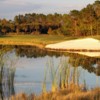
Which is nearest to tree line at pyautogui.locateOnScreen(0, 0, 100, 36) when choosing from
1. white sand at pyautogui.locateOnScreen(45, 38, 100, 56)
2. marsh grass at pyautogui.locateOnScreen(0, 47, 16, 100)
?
white sand at pyautogui.locateOnScreen(45, 38, 100, 56)

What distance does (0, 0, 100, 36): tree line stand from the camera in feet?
227

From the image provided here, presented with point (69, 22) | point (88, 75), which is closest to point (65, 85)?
point (88, 75)

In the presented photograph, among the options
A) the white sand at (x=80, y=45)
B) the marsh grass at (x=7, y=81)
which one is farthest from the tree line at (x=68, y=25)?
the marsh grass at (x=7, y=81)

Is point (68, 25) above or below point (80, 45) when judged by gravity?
above

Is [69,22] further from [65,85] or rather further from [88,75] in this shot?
[65,85]

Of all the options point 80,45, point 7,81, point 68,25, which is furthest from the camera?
point 68,25

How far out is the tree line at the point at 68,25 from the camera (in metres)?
69.3

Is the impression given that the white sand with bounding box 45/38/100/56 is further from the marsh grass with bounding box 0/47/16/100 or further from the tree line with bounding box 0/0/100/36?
the marsh grass with bounding box 0/47/16/100

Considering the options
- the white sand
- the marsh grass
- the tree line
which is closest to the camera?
the marsh grass

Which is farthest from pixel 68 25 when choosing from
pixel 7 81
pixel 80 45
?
pixel 7 81

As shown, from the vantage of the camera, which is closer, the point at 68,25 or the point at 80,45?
the point at 80,45

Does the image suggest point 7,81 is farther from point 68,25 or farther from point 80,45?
point 68,25

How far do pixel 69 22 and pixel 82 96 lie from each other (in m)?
67.0

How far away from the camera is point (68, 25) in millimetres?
77000
